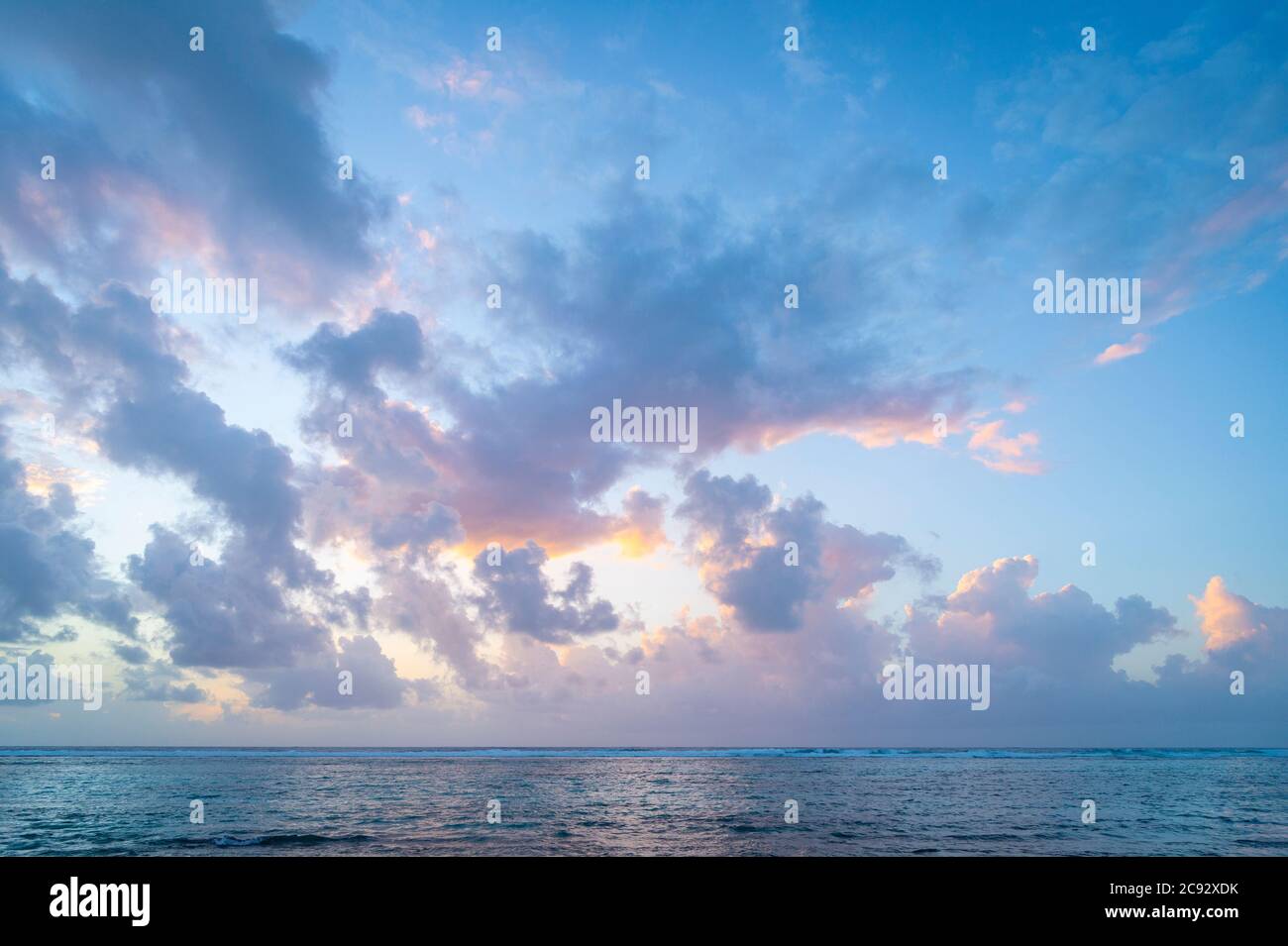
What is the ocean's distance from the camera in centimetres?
2747

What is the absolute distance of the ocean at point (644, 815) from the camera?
1081 inches

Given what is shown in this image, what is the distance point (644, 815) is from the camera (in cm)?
3719

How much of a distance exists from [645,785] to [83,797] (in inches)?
1645

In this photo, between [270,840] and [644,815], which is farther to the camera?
[644,815]
